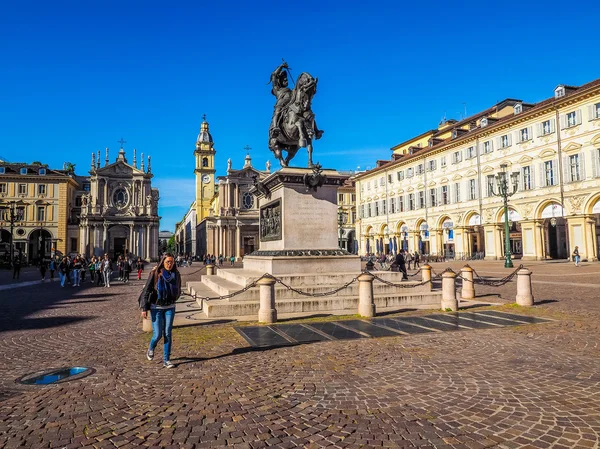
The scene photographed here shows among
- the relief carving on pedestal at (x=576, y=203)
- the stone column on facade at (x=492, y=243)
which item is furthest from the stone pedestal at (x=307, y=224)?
the stone column on facade at (x=492, y=243)

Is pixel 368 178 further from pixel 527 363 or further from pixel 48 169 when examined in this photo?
pixel 527 363

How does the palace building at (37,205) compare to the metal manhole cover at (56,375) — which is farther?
the palace building at (37,205)

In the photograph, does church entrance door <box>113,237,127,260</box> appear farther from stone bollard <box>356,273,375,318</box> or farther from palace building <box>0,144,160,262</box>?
stone bollard <box>356,273,375,318</box>

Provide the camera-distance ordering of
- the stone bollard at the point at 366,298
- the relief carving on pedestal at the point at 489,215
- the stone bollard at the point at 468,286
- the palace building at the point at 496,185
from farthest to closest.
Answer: the relief carving on pedestal at the point at 489,215 → the palace building at the point at 496,185 → the stone bollard at the point at 468,286 → the stone bollard at the point at 366,298

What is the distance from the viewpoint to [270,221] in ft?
44.4

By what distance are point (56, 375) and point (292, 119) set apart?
393 inches

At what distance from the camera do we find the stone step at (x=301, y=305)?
395 inches

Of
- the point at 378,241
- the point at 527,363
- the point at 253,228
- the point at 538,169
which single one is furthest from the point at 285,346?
the point at 253,228

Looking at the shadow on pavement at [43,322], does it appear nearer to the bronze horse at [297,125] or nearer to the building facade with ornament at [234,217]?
the bronze horse at [297,125]

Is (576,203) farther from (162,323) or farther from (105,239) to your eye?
(105,239)

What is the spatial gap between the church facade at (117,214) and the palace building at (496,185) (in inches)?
1460

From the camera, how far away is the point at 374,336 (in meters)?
7.82

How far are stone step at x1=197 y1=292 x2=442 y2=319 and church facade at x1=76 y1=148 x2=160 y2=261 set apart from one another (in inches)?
2398

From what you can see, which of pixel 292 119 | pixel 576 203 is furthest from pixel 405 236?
pixel 292 119
